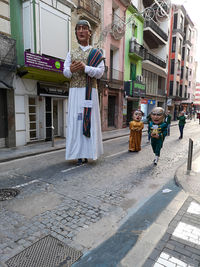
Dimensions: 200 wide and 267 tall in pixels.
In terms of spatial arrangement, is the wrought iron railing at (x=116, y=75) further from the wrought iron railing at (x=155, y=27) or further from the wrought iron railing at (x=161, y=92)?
the wrought iron railing at (x=161, y=92)

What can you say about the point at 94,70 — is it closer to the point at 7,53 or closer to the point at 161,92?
the point at 7,53

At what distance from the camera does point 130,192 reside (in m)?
4.20

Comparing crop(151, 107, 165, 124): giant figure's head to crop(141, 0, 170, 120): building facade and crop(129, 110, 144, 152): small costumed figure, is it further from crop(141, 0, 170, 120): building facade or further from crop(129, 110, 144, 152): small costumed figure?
crop(141, 0, 170, 120): building facade

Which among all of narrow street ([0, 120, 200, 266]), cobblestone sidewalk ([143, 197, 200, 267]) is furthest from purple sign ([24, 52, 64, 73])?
cobblestone sidewalk ([143, 197, 200, 267])

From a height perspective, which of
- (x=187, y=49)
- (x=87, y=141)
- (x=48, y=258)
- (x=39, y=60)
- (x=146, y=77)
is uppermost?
(x=187, y=49)

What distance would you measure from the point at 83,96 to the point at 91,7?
10.2m

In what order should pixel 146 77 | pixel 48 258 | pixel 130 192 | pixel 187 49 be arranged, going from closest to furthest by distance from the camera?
pixel 48 258 < pixel 130 192 < pixel 146 77 < pixel 187 49

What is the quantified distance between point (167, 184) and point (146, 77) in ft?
66.9

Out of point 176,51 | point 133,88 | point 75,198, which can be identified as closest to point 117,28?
point 133,88

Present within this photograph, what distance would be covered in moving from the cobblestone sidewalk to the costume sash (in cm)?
354

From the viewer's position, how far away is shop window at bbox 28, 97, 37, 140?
33.2 ft

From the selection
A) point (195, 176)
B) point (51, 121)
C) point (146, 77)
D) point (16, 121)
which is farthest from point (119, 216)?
point (146, 77)

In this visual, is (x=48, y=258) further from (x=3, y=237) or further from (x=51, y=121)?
(x=51, y=121)

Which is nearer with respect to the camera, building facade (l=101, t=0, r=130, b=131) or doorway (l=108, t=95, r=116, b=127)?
building facade (l=101, t=0, r=130, b=131)
